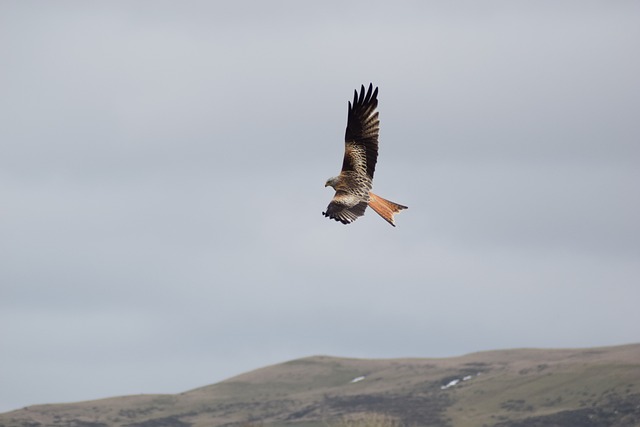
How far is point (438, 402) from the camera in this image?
178 m

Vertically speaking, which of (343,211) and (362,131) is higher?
(362,131)

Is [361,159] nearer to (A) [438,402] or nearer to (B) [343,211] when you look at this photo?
(B) [343,211]

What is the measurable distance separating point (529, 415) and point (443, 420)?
11454 millimetres

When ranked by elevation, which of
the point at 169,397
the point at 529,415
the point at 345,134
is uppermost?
the point at 169,397

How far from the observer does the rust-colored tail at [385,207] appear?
118ft

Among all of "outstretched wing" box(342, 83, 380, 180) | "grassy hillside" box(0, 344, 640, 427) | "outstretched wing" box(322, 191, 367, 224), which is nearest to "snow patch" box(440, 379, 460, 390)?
"grassy hillside" box(0, 344, 640, 427)

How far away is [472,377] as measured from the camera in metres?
192

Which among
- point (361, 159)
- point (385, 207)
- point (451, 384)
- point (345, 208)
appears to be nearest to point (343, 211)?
point (345, 208)

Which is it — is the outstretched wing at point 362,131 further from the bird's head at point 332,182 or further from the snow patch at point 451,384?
the snow patch at point 451,384

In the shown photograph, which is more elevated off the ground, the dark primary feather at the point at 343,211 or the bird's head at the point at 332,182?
the bird's head at the point at 332,182

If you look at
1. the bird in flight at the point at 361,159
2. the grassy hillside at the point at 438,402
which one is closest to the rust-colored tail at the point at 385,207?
the bird in flight at the point at 361,159

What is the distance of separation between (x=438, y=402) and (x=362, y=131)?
142 meters

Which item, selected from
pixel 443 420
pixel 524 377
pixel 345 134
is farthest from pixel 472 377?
pixel 345 134

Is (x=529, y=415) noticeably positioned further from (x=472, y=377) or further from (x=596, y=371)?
(x=472, y=377)
